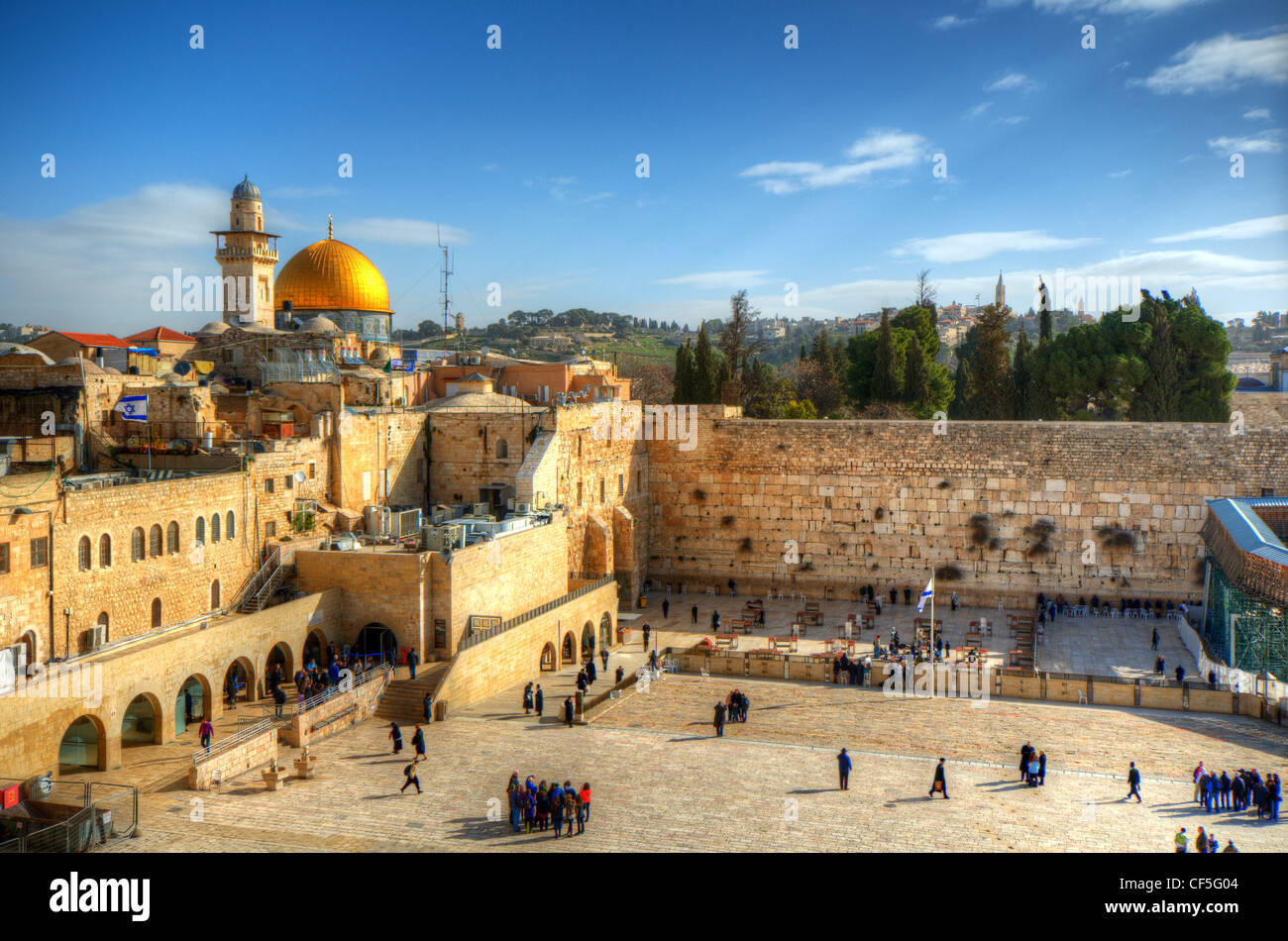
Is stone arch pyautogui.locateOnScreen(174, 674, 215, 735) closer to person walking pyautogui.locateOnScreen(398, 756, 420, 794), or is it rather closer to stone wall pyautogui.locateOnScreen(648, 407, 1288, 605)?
person walking pyautogui.locateOnScreen(398, 756, 420, 794)

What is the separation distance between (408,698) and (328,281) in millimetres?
22729

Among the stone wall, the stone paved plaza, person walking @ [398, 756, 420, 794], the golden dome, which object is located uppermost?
the golden dome

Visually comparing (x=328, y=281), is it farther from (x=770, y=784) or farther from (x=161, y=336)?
(x=770, y=784)

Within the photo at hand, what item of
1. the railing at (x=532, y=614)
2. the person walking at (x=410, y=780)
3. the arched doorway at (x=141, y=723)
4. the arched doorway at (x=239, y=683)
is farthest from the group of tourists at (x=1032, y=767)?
the arched doorway at (x=141, y=723)

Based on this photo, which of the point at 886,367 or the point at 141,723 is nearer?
the point at 141,723

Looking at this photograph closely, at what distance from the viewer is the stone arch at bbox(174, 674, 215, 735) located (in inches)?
663

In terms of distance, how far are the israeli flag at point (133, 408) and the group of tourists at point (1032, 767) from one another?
19.5m

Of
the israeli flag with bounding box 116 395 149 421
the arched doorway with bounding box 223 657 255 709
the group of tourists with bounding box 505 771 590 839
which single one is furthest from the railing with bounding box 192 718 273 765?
the israeli flag with bounding box 116 395 149 421

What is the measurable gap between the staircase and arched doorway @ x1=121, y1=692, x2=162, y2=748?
12.3ft

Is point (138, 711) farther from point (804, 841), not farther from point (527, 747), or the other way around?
point (804, 841)

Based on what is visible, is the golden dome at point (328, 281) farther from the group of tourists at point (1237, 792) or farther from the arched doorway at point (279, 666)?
the group of tourists at point (1237, 792)

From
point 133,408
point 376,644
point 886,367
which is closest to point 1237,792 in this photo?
point 376,644

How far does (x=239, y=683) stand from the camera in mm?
18594

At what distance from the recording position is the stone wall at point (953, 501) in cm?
3033
